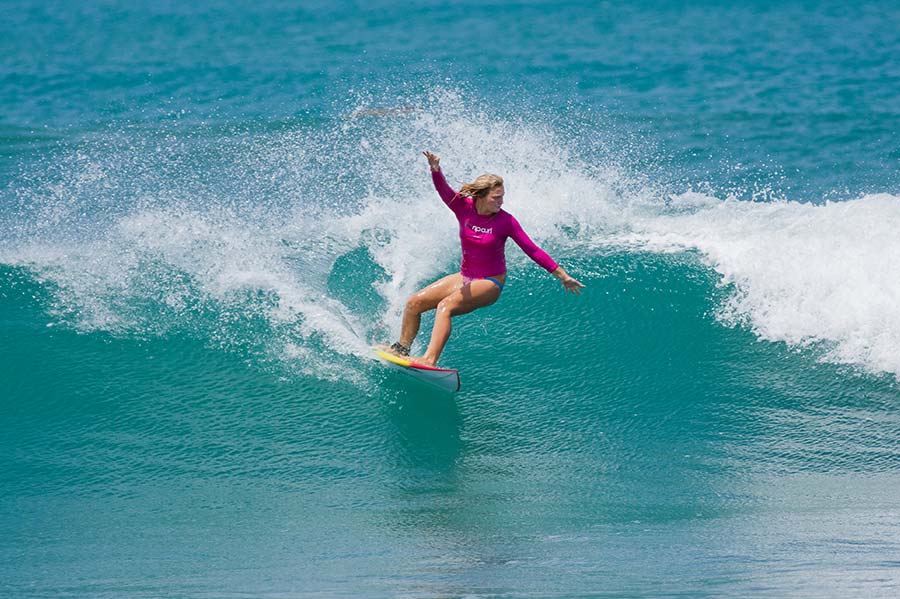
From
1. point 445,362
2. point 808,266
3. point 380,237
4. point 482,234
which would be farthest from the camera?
point 380,237

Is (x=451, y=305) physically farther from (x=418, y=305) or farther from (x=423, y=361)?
(x=423, y=361)

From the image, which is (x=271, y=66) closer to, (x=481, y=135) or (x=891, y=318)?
(x=481, y=135)

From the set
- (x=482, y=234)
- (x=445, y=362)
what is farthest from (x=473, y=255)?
(x=445, y=362)

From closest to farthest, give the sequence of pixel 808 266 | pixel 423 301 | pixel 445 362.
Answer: pixel 423 301
pixel 445 362
pixel 808 266

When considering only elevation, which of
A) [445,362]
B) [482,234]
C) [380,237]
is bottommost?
[445,362]

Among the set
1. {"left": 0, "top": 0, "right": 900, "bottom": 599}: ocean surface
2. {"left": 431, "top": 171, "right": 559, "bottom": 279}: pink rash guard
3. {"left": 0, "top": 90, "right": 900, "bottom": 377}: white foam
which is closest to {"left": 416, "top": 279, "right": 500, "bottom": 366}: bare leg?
{"left": 431, "top": 171, "right": 559, "bottom": 279}: pink rash guard

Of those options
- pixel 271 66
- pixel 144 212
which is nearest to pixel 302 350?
pixel 144 212

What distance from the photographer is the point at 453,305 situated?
789cm

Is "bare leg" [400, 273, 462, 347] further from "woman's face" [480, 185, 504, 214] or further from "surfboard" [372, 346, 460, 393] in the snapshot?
"woman's face" [480, 185, 504, 214]

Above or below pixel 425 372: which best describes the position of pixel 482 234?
above

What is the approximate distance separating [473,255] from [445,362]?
3.91 feet

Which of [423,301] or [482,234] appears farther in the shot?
[423,301]

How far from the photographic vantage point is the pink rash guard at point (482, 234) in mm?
7707

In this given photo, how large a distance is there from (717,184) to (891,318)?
547 cm
